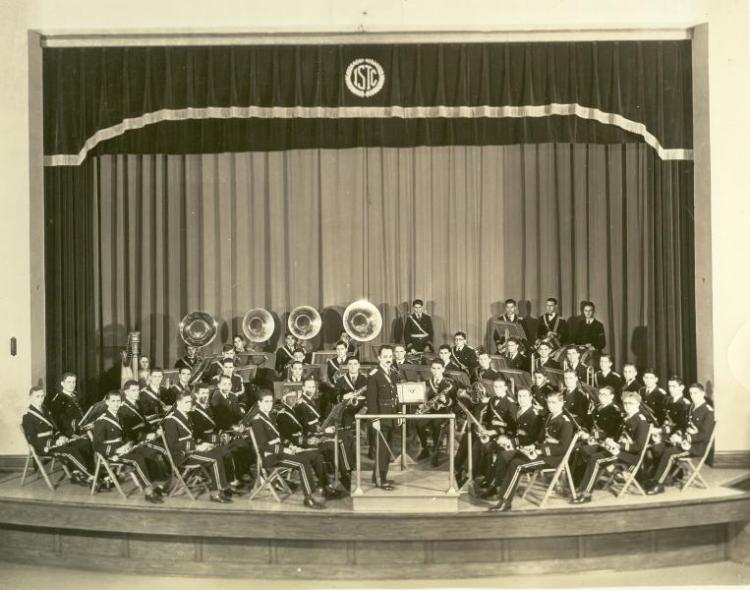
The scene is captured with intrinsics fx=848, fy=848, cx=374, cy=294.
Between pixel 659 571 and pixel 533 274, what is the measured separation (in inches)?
233

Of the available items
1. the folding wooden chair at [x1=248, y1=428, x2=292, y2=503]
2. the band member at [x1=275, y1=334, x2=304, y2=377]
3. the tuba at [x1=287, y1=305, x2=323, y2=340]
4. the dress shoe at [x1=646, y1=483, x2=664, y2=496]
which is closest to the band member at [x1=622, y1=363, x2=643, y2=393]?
the dress shoe at [x1=646, y1=483, x2=664, y2=496]

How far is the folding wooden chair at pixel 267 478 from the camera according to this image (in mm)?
8758

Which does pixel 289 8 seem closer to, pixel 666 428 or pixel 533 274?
pixel 533 274

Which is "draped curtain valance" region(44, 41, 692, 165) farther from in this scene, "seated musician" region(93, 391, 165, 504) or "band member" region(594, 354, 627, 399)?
"seated musician" region(93, 391, 165, 504)

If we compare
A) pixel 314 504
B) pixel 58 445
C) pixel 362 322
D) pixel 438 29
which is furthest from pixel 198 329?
pixel 438 29

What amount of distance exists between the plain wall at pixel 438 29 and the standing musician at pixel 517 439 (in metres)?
3.13

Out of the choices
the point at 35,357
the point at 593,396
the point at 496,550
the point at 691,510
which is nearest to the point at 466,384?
the point at 593,396

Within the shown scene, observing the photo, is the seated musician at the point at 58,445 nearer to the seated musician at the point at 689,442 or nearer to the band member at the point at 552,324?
the seated musician at the point at 689,442

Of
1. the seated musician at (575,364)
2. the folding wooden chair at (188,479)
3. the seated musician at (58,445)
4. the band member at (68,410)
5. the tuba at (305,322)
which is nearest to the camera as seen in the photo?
the folding wooden chair at (188,479)

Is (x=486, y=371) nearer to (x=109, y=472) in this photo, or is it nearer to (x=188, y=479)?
(x=188, y=479)

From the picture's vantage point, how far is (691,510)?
8.75 meters

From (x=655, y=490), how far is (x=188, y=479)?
503 cm

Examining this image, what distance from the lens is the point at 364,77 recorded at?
1105cm

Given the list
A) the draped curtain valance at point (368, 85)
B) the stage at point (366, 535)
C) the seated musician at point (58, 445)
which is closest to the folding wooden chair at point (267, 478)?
the stage at point (366, 535)
